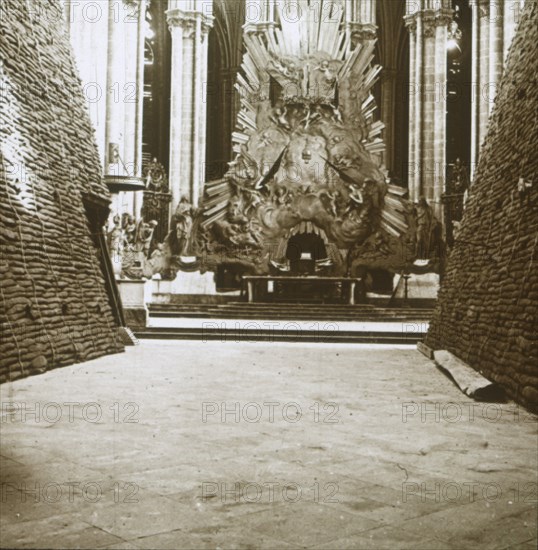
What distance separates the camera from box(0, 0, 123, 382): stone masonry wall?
916 centimetres

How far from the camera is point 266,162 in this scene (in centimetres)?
2392

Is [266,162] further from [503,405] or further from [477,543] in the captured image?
[477,543]

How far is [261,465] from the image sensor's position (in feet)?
15.7

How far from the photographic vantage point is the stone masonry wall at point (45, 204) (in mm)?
9156

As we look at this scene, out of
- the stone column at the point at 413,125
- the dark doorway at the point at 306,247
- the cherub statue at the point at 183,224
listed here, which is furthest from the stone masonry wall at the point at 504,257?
the stone column at the point at 413,125

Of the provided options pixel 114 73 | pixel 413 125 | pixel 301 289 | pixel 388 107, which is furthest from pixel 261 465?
pixel 388 107

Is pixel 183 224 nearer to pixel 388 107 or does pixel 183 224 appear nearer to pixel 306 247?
pixel 306 247

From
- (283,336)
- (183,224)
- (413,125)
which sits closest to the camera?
(283,336)

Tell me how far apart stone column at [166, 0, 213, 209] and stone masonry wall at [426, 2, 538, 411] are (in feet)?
44.4

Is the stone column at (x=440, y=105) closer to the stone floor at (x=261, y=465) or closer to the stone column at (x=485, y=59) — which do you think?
the stone column at (x=485, y=59)

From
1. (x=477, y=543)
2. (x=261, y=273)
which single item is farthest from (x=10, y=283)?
(x=261, y=273)

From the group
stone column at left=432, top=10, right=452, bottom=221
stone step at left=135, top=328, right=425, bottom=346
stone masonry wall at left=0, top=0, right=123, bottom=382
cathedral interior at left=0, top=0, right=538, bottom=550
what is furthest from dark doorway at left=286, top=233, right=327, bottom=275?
stone masonry wall at left=0, top=0, right=123, bottom=382

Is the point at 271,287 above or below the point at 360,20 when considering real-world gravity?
below

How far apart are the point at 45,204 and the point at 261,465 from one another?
21.8 ft
